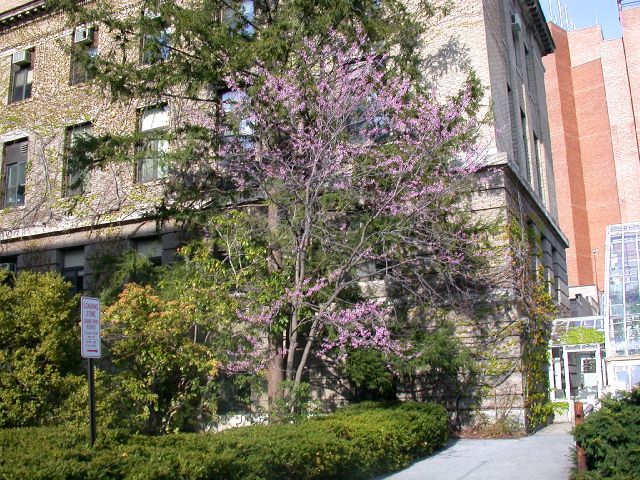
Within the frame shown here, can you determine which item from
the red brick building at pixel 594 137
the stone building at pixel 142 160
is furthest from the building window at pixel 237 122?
the red brick building at pixel 594 137

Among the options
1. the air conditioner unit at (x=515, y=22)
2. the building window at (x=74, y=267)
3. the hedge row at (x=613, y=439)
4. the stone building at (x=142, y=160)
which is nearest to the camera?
the hedge row at (x=613, y=439)

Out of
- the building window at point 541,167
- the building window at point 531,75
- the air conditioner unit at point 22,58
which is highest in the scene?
the air conditioner unit at point 22,58

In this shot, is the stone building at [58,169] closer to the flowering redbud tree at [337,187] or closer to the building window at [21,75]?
the building window at [21,75]

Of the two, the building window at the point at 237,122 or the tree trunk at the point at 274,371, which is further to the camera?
the building window at the point at 237,122

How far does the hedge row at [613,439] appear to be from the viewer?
892cm

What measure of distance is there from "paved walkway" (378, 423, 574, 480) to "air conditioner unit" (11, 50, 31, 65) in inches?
805

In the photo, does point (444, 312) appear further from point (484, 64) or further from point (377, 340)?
point (484, 64)

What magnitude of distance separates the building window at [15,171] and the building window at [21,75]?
1.95 meters

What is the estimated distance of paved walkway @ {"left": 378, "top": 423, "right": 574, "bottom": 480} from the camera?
437 inches

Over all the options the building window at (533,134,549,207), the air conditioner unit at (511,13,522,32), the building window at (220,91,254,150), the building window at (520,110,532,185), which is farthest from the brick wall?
the building window at (220,91,254,150)

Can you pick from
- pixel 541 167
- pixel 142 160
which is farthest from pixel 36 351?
pixel 541 167

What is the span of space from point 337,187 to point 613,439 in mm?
6979

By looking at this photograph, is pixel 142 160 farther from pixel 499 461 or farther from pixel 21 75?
pixel 499 461

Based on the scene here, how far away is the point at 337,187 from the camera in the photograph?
1381 centimetres
